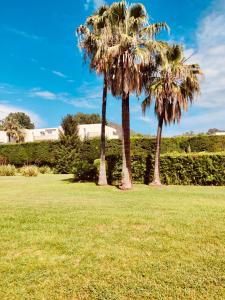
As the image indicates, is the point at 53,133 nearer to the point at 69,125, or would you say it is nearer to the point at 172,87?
the point at 69,125

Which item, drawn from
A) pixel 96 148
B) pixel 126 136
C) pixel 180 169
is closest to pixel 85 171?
pixel 126 136

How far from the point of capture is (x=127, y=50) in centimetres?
1309

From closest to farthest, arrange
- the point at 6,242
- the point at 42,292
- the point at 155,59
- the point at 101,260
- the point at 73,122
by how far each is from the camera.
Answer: the point at 42,292, the point at 101,260, the point at 6,242, the point at 155,59, the point at 73,122

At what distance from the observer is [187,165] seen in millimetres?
15562

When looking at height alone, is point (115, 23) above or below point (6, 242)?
above

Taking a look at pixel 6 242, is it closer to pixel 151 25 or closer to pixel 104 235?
pixel 104 235

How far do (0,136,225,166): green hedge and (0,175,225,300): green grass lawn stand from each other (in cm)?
1795

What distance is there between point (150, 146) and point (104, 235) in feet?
72.2

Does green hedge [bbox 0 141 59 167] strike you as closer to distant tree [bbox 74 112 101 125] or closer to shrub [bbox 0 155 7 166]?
shrub [bbox 0 155 7 166]

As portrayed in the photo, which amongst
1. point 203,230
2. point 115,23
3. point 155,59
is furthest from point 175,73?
point 203,230

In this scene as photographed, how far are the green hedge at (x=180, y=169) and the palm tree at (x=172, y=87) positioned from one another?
40.3 inches

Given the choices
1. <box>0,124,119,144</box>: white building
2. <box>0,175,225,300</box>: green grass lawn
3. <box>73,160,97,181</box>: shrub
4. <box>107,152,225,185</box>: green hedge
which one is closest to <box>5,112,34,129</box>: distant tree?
<box>0,124,119,144</box>: white building

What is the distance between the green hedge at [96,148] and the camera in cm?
2667

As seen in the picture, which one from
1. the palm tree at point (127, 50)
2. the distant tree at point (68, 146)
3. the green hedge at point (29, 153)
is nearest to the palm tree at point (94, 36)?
the palm tree at point (127, 50)
